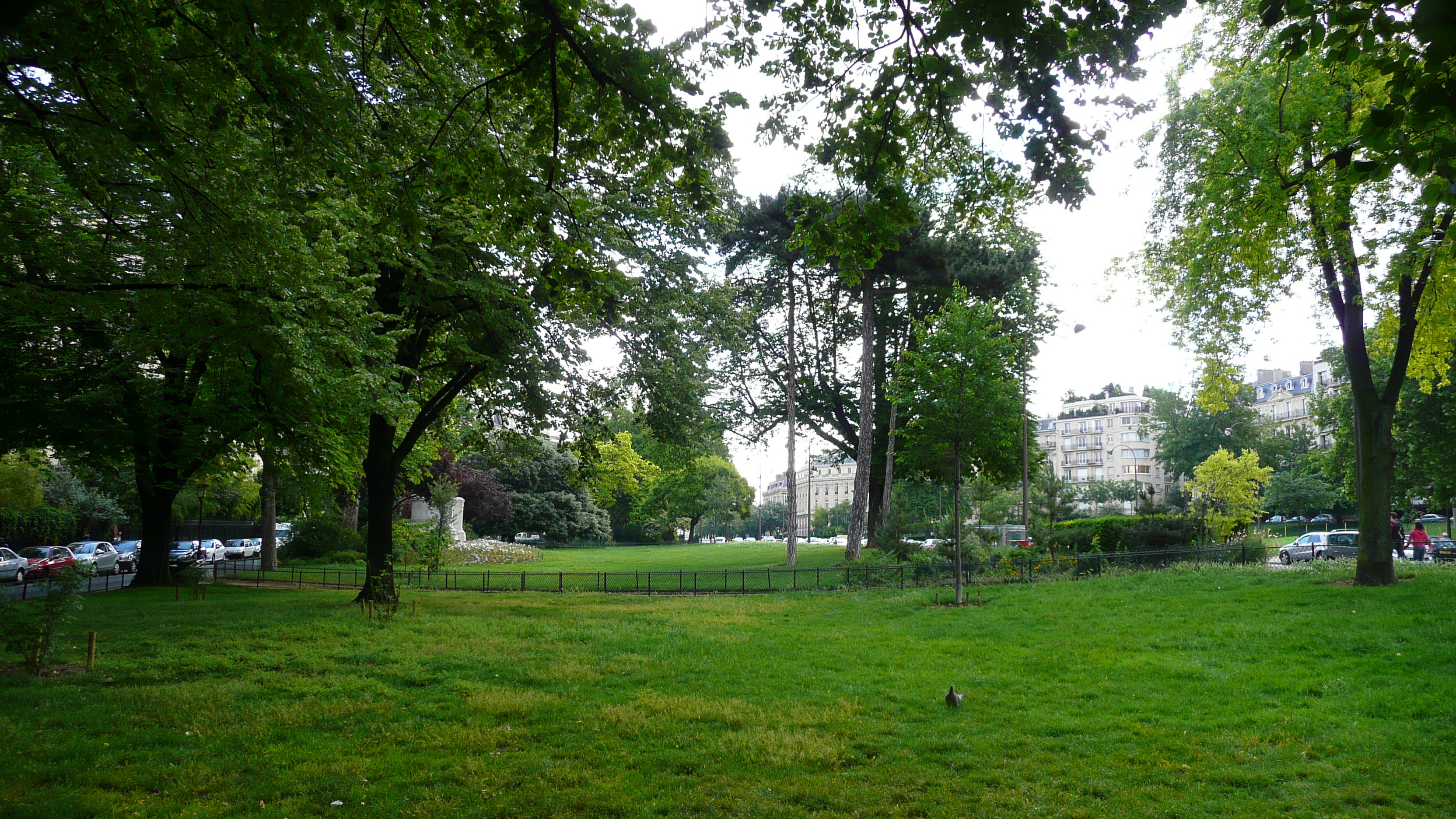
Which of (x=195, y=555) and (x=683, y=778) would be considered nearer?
(x=683, y=778)

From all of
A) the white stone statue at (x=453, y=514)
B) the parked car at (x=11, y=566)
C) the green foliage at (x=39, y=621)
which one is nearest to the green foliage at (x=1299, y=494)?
the white stone statue at (x=453, y=514)

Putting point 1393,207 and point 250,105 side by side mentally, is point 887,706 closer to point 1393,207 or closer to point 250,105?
point 250,105

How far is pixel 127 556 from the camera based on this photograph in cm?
3747

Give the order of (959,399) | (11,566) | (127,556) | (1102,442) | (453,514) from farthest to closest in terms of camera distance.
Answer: (1102,442) → (453,514) → (127,556) → (11,566) → (959,399)

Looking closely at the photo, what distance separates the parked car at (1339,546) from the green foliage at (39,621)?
38759mm

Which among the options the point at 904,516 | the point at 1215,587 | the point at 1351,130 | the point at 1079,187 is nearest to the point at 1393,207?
the point at 1351,130

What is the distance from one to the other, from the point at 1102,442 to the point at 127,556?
11739 centimetres

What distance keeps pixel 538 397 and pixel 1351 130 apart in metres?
16.6

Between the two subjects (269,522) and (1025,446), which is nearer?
(1025,446)

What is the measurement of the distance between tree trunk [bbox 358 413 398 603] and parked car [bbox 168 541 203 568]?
15.6m

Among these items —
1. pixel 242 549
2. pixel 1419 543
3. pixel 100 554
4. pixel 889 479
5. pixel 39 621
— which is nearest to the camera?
pixel 39 621

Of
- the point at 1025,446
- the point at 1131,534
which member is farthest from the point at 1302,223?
the point at 1025,446

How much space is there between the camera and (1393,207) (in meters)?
15.7

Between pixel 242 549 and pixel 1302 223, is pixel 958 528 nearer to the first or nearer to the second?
pixel 1302 223
